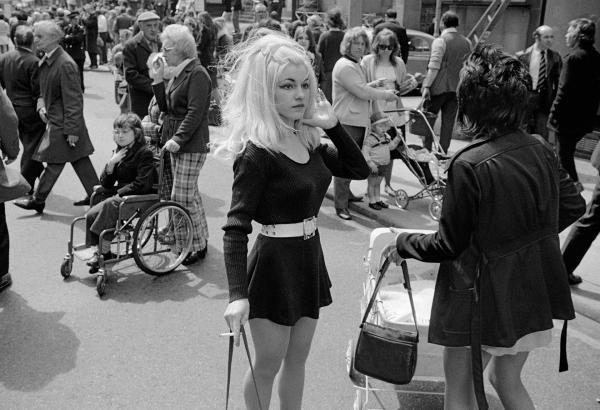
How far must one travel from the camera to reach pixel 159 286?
5.39m

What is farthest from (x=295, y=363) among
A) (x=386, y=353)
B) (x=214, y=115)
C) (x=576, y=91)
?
(x=214, y=115)

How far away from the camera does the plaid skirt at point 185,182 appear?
223 inches

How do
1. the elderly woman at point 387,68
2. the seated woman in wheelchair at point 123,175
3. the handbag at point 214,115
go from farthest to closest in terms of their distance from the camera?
the handbag at point 214,115, the elderly woman at point 387,68, the seated woman in wheelchair at point 123,175

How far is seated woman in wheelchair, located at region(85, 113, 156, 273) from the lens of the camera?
5.34 m

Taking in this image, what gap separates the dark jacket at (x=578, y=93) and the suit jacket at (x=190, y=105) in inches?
167

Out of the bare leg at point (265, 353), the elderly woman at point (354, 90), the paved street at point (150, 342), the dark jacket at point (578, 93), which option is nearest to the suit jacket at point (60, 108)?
the paved street at point (150, 342)

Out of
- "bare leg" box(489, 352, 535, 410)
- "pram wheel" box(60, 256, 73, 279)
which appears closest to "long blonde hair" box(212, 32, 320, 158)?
"bare leg" box(489, 352, 535, 410)

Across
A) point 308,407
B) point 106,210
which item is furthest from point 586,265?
point 106,210

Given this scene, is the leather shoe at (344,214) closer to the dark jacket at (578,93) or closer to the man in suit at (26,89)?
the dark jacket at (578,93)

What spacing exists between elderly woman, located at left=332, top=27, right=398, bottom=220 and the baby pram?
2.99 meters

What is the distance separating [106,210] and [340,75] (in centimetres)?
269

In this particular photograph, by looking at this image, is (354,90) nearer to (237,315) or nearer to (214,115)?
(237,315)

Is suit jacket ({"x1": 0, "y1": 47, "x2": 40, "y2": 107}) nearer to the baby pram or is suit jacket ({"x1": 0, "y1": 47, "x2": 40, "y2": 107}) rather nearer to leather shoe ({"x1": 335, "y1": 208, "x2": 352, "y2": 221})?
leather shoe ({"x1": 335, "y1": 208, "x2": 352, "y2": 221})

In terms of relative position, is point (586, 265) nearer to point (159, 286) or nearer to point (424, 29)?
point (159, 286)
